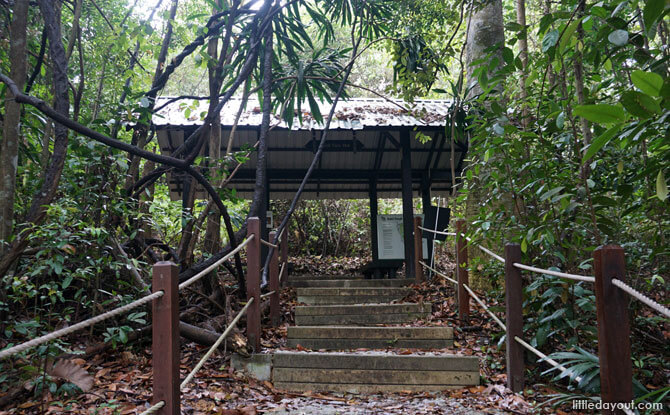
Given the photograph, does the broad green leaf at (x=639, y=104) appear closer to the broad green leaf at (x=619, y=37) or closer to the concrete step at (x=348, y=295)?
the broad green leaf at (x=619, y=37)

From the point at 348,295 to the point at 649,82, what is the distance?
192 inches

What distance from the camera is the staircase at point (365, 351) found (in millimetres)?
3342

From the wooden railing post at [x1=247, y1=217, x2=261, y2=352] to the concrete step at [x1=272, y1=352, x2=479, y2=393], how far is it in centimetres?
24

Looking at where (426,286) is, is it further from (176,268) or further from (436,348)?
(176,268)

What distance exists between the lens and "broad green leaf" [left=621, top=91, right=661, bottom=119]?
1170 millimetres

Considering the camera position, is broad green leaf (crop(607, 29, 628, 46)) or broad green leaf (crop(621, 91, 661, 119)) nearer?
broad green leaf (crop(621, 91, 661, 119))

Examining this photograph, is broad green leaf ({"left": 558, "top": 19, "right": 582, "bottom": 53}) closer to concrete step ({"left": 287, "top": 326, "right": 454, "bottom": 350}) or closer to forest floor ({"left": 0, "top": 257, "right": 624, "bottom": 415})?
forest floor ({"left": 0, "top": 257, "right": 624, "bottom": 415})

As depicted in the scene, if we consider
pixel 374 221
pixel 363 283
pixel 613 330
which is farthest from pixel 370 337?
pixel 374 221

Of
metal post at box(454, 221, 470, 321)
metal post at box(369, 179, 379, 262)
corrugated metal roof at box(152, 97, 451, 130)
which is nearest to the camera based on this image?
metal post at box(454, 221, 470, 321)

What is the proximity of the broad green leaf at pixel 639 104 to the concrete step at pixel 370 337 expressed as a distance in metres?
3.12

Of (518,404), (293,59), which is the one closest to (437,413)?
(518,404)

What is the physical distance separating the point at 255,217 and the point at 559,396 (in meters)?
2.28

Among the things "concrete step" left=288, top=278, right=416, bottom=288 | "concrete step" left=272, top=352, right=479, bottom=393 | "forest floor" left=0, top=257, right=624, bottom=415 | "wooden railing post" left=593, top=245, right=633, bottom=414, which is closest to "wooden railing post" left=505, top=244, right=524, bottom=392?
"forest floor" left=0, top=257, right=624, bottom=415

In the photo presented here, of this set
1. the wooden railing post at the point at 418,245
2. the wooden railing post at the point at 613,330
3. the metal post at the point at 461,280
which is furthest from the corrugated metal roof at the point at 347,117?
the wooden railing post at the point at 613,330
